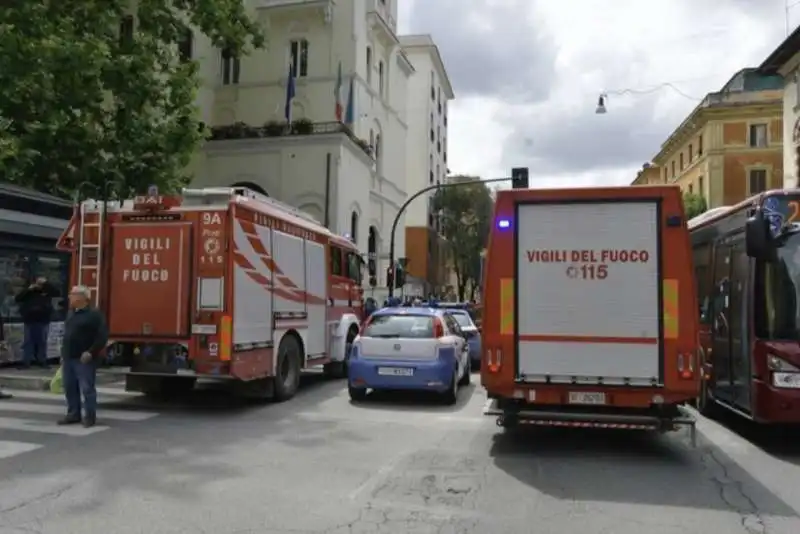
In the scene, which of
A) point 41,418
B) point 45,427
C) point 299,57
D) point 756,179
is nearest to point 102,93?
point 41,418

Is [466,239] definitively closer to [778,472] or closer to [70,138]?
[70,138]

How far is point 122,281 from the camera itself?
1105 centimetres

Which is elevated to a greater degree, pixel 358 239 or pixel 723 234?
pixel 358 239

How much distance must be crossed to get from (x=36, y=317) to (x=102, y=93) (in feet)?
16.4

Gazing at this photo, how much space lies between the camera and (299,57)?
35344mm

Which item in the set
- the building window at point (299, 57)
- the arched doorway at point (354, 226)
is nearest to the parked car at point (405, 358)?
the arched doorway at point (354, 226)

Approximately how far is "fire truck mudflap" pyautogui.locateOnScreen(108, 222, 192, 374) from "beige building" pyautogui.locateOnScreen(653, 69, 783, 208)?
52767mm

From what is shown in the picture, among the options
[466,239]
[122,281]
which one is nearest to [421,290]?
[466,239]

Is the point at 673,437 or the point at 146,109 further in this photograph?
the point at 146,109

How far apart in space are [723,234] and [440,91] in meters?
57.5

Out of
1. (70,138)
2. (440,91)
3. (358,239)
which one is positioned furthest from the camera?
(440,91)

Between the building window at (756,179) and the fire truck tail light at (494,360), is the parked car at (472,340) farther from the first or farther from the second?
the building window at (756,179)

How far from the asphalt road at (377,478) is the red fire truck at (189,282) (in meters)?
0.86

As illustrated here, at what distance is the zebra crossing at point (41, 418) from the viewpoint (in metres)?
8.44
